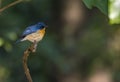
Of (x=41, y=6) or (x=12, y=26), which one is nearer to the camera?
(x=12, y=26)

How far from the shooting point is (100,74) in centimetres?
848

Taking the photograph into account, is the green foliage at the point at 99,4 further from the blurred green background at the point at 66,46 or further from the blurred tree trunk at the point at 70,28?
the blurred tree trunk at the point at 70,28

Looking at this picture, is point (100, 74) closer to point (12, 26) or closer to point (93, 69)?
point (93, 69)

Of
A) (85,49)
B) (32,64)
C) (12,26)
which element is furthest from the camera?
(85,49)

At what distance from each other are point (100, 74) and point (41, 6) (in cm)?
160

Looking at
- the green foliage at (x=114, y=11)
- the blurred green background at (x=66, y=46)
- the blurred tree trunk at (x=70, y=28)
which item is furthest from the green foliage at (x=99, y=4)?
the blurred tree trunk at (x=70, y=28)

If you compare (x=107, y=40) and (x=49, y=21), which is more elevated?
(x=49, y=21)

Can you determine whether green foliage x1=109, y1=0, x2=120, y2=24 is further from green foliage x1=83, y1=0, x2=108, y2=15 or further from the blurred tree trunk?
the blurred tree trunk

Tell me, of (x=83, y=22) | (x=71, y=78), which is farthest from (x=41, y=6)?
(x=71, y=78)

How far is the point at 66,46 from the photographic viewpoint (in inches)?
334

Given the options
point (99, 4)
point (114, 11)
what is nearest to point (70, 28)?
point (114, 11)

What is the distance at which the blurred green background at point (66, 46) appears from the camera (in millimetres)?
7895

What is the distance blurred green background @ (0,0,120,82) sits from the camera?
7.89 m

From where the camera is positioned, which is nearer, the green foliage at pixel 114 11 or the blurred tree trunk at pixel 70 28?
the green foliage at pixel 114 11
